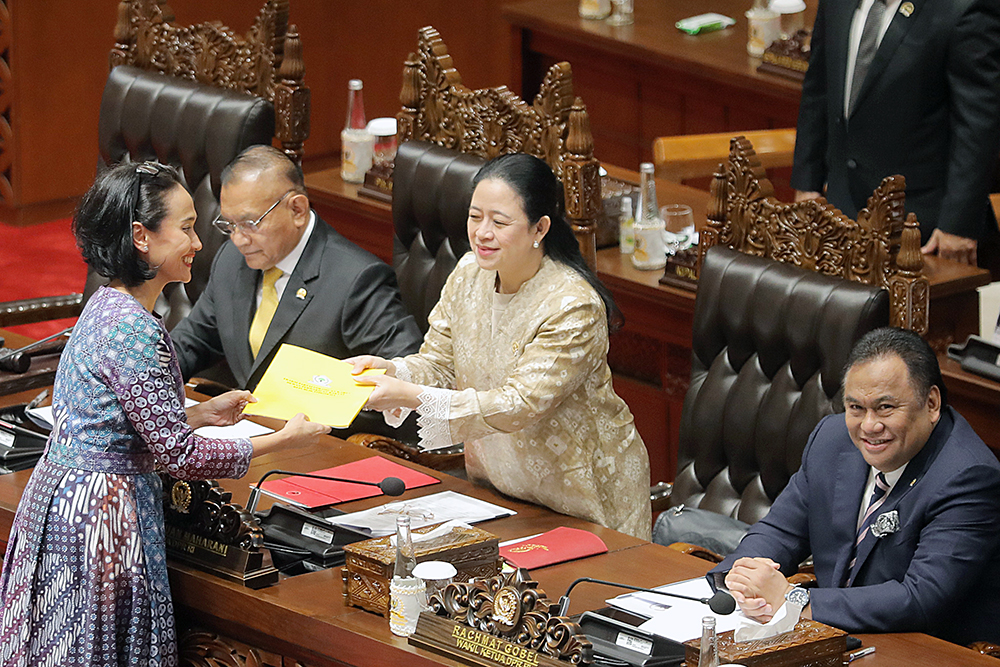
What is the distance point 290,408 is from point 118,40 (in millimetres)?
2391

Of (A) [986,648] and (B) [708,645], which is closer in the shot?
(B) [708,645]

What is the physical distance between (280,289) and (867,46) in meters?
1.74

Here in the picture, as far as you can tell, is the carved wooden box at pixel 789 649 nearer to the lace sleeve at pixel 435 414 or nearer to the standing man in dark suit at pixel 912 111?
the lace sleeve at pixel 435 414

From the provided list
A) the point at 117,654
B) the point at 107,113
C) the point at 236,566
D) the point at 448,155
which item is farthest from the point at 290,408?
the point at 107,113

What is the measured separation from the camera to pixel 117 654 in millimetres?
2709

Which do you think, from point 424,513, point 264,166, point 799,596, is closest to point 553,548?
point 424,513

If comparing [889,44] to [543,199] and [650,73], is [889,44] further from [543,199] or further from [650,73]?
[650,73]

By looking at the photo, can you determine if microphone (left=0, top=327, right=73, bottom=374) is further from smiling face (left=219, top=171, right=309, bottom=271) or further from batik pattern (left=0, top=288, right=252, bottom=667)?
batik pattern (left=0, top=288, right=252, bottom=667)

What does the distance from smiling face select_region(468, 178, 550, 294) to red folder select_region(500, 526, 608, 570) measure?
0.54 m

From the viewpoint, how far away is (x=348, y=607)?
8.70 ft

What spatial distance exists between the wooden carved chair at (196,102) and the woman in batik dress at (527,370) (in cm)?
134

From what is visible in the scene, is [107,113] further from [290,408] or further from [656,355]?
[290,408]

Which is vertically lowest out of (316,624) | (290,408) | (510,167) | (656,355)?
(656,355)

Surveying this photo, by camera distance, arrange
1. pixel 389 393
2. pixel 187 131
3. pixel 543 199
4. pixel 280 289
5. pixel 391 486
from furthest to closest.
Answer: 1. pixel 187 131
2. pixel 280 289
3. pixel 543 199
4. pixel 389 393
5. pixel 391 486
